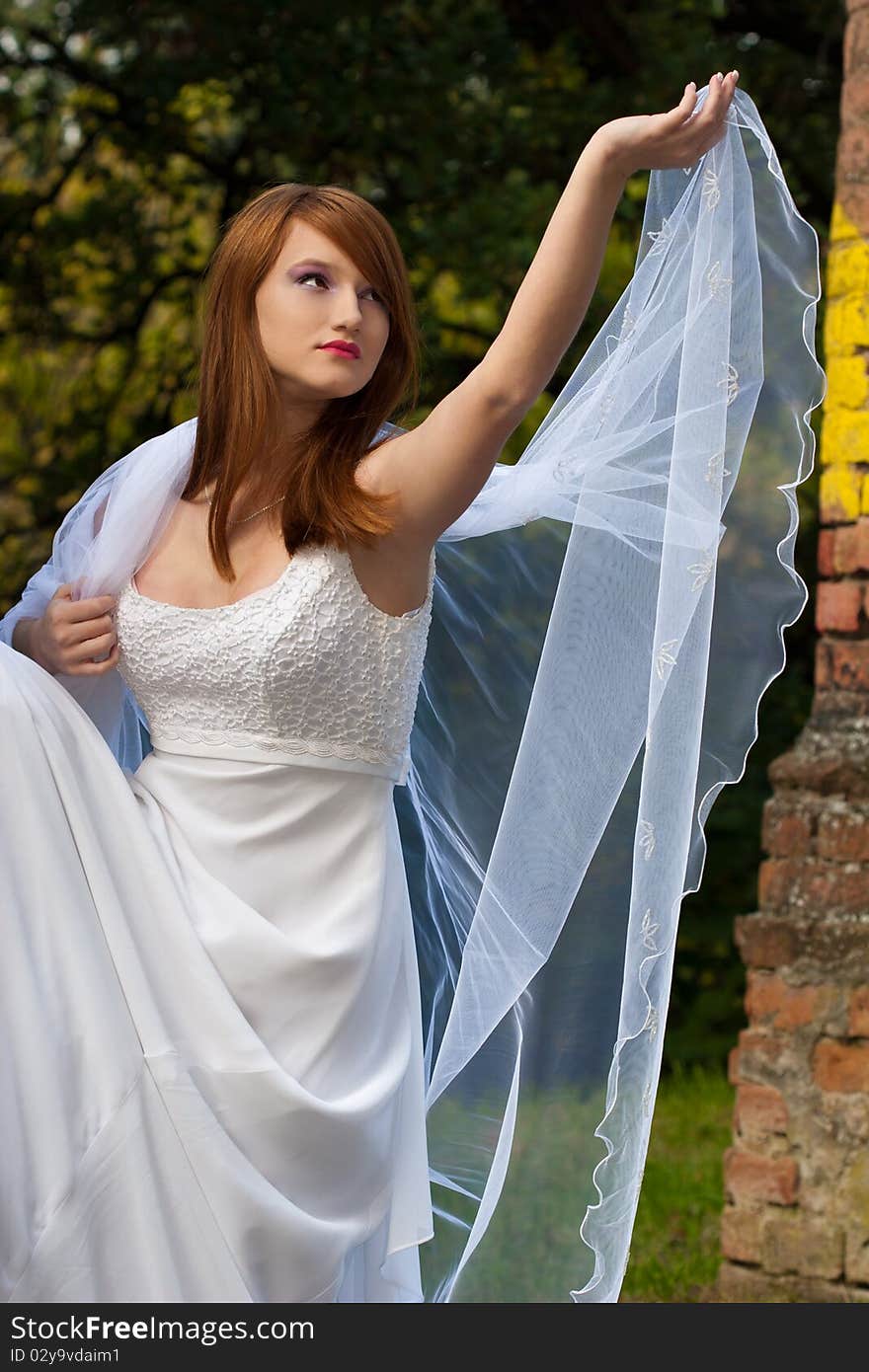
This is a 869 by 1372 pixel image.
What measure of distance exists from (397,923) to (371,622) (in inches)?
16.5

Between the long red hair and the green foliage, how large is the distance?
159 inches

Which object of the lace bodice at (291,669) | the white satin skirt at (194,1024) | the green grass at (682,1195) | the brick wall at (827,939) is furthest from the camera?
Answer: the green grass at (682,1195)

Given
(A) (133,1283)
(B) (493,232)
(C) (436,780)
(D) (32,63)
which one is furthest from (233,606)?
(D) (32,63)

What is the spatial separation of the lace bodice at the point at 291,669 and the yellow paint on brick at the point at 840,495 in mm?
1728

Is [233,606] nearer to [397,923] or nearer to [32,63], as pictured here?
[397,923]

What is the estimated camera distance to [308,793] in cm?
236

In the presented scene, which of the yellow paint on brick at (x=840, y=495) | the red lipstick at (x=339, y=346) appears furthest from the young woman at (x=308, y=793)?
the yellow paint on brick at (x=840, y=495)

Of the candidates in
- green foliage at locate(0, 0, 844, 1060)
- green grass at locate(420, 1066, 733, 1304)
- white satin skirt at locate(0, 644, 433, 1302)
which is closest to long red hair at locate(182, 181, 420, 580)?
white satin skirt at locate(0, 644, 433, 1302)

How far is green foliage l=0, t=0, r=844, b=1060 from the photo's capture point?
21.8ft

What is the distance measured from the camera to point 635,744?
2.62m

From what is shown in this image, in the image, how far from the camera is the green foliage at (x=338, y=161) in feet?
21.8

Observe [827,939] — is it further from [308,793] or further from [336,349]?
[336,349]

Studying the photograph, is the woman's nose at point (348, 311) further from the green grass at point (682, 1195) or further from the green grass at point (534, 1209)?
the green grass at point (682, 1195)

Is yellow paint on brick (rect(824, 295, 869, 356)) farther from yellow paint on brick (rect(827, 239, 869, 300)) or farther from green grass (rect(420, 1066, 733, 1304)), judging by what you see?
green grass (rect(420, 1066, 733, 1304))
